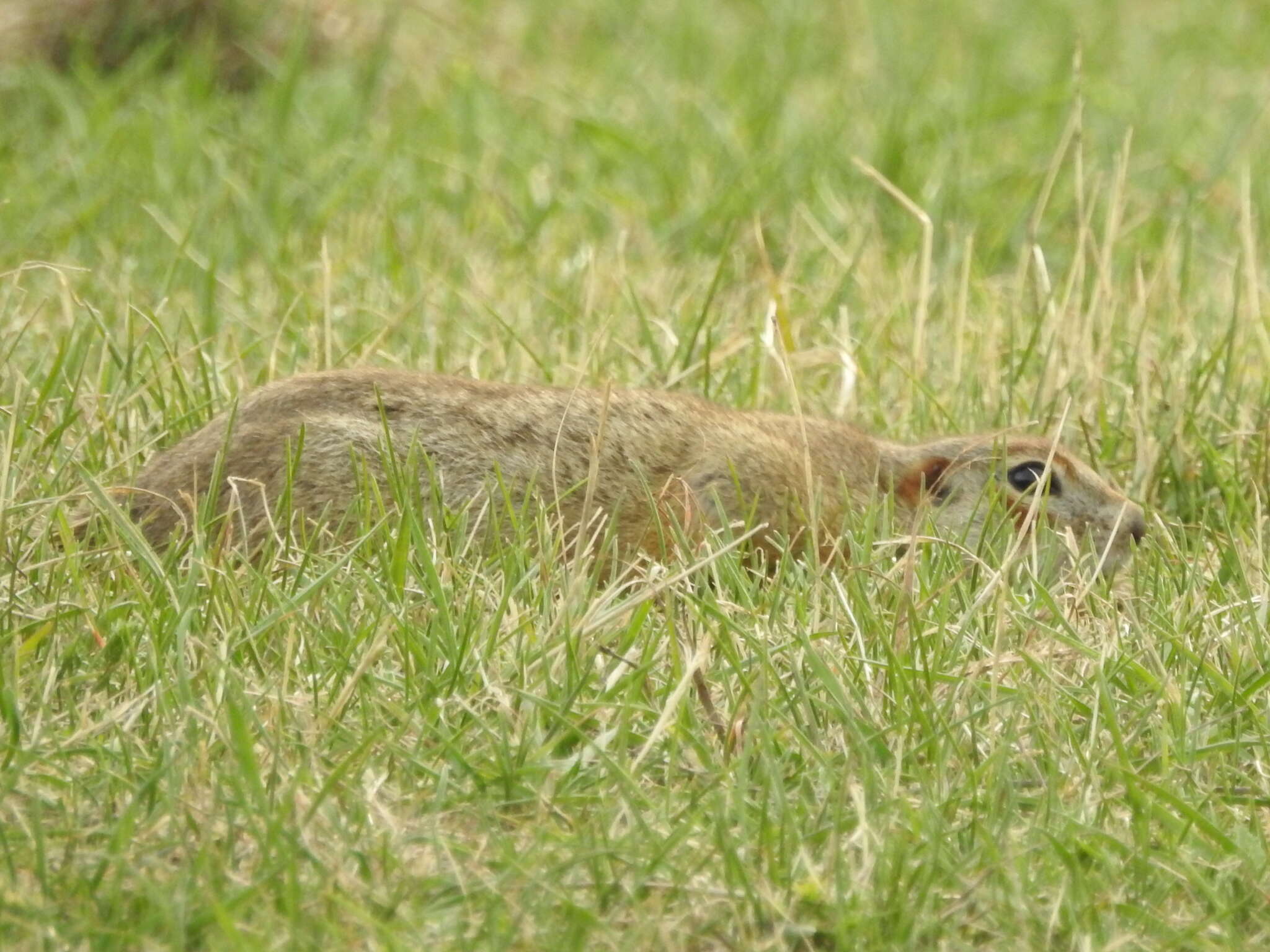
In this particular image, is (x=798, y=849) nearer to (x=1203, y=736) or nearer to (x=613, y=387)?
(x=1203, y=736)

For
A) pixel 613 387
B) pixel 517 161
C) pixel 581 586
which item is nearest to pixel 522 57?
pixel 517 161

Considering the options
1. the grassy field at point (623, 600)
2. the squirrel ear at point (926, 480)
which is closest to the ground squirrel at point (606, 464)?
the squirrel ear at point (926, 480)

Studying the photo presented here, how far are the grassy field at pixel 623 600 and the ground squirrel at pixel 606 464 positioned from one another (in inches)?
6.1

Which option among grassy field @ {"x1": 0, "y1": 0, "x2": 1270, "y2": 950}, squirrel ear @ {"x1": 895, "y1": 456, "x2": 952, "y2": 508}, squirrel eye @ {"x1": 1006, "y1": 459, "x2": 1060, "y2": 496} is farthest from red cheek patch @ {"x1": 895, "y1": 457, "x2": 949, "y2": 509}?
grassy field @ {"x1": 0, "y1": 0, "x2": 1270, "y2": 950}

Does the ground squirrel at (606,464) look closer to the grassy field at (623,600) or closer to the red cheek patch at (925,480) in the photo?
the red cheek patch at (925,480)

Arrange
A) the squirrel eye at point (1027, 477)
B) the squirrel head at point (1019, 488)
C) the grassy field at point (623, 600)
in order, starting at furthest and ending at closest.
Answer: the squirrel eye at point (1027, 477) → the squirrel head at point (1019, 488) → the grassy field at point (623, 600)

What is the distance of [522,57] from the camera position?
28.7 feet

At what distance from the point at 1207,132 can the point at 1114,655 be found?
5208mm

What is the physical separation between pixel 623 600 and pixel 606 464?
0.64 m

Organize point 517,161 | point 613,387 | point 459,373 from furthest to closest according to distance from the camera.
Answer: point 517,161 → point 459,373 → point 613,387

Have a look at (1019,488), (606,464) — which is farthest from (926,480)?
(606,464)

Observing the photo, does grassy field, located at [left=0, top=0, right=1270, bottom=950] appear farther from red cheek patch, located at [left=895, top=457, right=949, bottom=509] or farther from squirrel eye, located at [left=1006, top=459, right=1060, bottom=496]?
red cheek patch, located at [left=895, top=457, right=949, bottom=509]

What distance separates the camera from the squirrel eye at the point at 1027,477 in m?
4.18

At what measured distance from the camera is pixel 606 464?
402cm
